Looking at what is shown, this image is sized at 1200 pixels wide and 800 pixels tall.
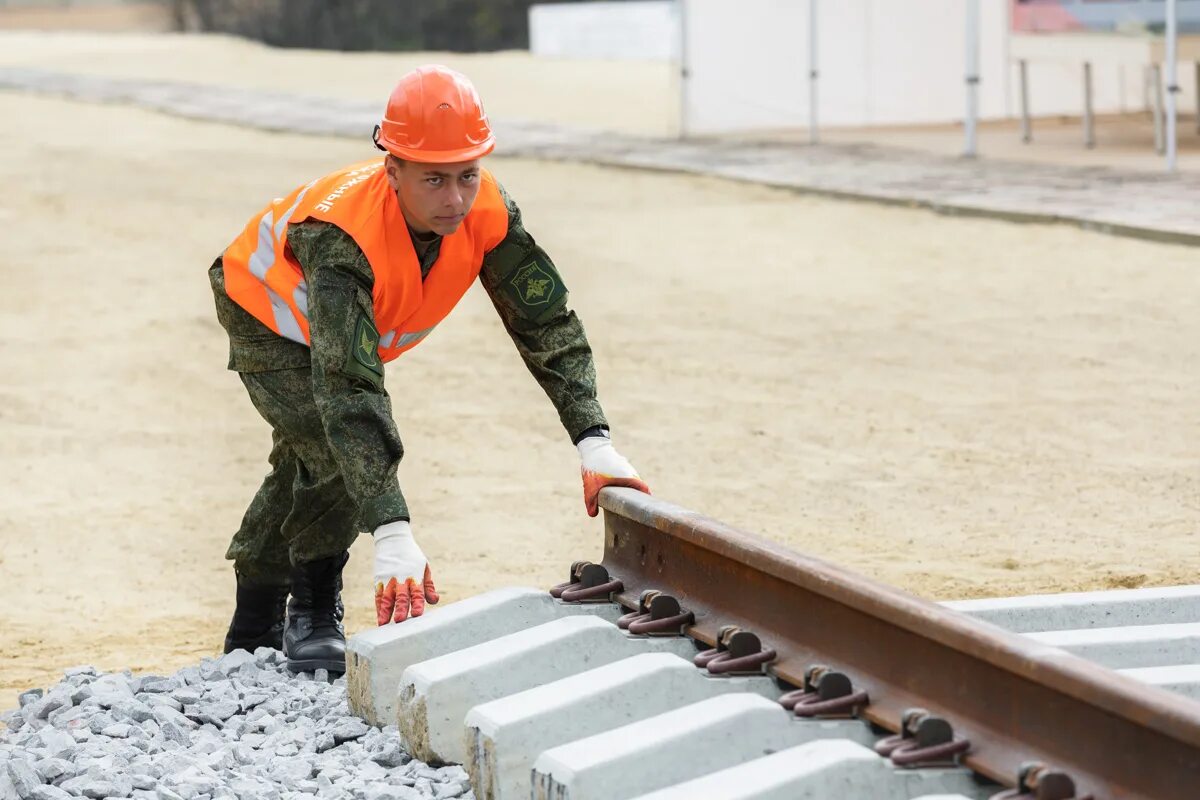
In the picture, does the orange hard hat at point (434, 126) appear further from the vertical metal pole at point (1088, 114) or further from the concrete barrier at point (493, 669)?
the vertical metal pole at point (1088, 114)

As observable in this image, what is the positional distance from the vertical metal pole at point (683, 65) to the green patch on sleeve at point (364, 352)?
15.3 meters

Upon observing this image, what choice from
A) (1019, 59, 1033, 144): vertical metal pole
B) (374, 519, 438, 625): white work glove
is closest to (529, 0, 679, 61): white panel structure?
(1019, 59, 1033, 144): vertical metal pole

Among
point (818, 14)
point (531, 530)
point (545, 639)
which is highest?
point (818, 14)

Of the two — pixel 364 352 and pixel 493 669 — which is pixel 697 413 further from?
pixel 493 669

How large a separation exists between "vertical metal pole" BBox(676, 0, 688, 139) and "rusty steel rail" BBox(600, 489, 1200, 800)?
1498 cm

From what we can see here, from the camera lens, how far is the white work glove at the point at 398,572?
3.96 meters

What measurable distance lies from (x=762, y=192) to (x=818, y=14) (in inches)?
189

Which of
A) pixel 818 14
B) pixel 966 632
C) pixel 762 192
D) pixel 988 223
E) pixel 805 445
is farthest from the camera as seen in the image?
pixel 818 14

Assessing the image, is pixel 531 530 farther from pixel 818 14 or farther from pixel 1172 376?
pixel 818 14

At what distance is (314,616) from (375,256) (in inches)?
46.6

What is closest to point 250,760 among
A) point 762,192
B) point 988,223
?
point 988,223

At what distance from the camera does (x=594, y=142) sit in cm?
2002

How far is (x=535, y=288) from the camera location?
4.50 meters

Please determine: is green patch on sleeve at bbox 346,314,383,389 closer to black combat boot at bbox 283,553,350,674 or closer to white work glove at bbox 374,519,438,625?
white work glove at bbox 374,519,438,625
